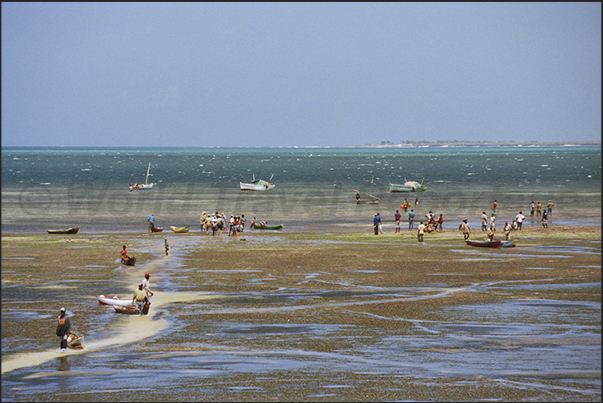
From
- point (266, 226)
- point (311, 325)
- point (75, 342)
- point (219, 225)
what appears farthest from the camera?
point (266, 226)

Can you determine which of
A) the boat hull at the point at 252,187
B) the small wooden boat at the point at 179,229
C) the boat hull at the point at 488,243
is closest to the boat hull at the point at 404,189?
the boat hull at the point at 252,187

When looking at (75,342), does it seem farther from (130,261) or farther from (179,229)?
(179,229)

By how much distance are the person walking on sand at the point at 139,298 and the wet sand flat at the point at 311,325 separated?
0.68 metres

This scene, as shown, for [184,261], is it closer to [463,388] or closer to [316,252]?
[316,252]

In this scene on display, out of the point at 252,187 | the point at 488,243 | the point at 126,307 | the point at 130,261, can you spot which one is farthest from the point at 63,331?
the point at 252,187

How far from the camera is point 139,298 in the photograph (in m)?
31.0

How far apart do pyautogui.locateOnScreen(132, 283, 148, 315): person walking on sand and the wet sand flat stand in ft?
2.22

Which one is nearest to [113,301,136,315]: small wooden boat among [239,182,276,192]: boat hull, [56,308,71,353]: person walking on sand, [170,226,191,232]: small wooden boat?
[56,308,71,353]: person walking on sand

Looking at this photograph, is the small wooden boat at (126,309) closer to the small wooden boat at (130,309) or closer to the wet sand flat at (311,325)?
the small wooden boat at (130,309)

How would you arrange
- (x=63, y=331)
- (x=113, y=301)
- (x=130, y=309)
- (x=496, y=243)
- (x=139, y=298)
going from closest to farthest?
(x=63, y=331)
(x=139, y=298)
(x=130, y=309)
(x=113, y=301)
(x=496, y=243)

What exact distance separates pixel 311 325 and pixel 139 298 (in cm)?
702

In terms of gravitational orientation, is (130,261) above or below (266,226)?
above

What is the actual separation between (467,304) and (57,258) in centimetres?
2558

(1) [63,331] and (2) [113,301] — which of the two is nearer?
(1) [63,331]
